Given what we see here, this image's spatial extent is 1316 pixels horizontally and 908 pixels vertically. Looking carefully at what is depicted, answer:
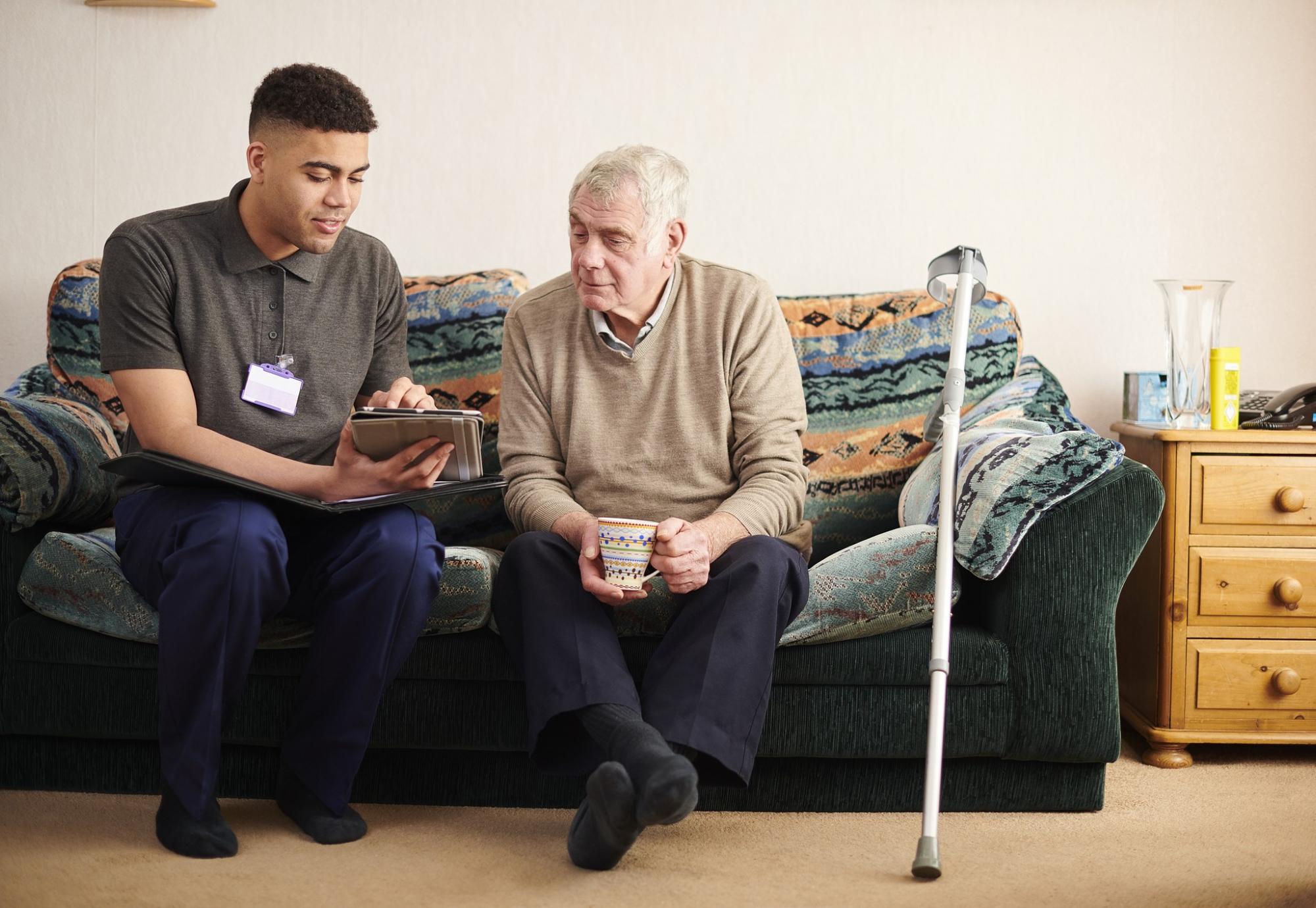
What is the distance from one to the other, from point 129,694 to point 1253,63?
272 centimetres

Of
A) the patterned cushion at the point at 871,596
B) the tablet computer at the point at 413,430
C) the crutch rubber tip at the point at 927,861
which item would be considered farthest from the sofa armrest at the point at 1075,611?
the tablet computer at the point at 413,430

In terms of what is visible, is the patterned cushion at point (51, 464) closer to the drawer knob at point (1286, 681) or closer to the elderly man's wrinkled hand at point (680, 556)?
the elderly man's wrinkled hand at point (680, 556)

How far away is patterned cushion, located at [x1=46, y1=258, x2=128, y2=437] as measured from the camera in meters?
2.33

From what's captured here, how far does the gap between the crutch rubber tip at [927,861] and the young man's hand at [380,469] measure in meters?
0.88

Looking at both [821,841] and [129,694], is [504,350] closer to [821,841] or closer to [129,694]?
[129,694]

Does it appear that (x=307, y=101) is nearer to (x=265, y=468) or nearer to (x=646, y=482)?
(x=265, y=468)

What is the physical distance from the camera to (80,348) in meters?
2.34

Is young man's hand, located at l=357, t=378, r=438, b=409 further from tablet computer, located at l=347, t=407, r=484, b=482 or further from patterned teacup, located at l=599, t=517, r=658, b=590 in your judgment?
patterned teacup, located at l=599, t=517, r=658, b=590

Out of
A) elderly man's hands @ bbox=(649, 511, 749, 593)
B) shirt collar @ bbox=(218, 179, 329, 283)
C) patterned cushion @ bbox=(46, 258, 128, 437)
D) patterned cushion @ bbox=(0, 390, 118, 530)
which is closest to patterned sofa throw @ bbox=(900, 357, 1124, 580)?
elderly man's hands @ bbox=(649, 511, 749, 593)

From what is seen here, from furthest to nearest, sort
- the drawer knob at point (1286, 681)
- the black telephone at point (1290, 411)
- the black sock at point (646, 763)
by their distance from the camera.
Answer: the black telephone at point (1290, 411), the drawer knob at point (1286, 681), the black sock at point (646, 763)

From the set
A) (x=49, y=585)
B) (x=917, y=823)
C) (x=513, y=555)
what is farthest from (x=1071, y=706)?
(x=49, y=585)

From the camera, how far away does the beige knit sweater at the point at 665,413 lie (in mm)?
1917

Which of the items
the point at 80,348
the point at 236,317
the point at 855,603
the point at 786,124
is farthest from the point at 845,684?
the point at 80,348

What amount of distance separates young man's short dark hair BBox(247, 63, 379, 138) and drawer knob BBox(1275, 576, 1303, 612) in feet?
6.10
